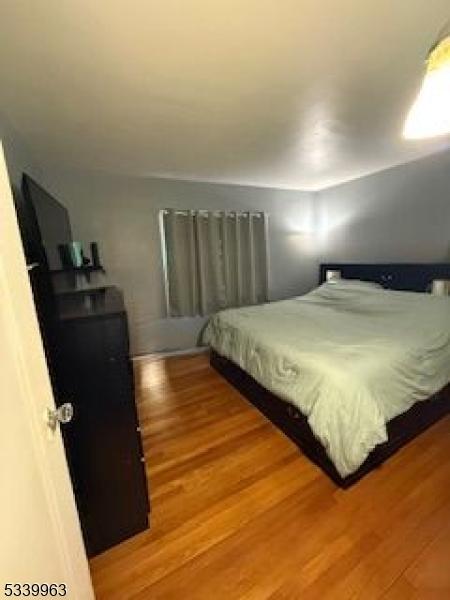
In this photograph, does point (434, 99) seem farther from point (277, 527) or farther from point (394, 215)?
point (394, 215)

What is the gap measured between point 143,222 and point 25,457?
323 centimetres

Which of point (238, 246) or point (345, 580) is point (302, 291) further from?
point (345, 580)

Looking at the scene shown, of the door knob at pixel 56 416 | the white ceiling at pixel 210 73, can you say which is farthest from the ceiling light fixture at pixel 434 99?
the door knob at pixel 56 416

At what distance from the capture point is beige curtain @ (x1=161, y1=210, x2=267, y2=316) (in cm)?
371

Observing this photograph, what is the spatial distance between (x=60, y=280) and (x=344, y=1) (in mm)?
2404

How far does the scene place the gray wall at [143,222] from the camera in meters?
3.23

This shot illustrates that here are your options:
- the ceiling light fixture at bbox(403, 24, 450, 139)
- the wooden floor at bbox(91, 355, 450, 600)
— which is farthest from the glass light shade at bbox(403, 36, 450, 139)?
the wooden floor at bbox(91, 355, 450, 600)

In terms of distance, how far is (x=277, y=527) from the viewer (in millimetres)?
1423

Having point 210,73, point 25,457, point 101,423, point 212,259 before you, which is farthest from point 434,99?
point 212,259

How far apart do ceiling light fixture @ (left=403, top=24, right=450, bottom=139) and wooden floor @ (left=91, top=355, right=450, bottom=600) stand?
1.73 meters

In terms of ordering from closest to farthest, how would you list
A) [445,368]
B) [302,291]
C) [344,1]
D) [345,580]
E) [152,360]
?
1. [344,1]
2. [345,580]
3. [445,368]
4. [152,360]
5. [302,291]

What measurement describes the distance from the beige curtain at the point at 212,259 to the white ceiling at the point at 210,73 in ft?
3.96

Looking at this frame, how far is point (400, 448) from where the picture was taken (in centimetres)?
190

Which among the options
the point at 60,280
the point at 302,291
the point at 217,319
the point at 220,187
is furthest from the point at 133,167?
the point at 302,291
